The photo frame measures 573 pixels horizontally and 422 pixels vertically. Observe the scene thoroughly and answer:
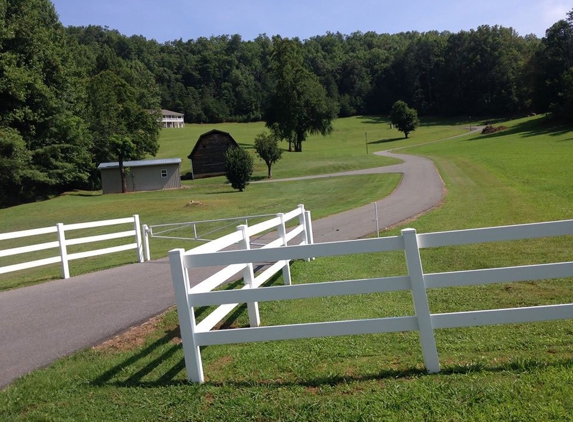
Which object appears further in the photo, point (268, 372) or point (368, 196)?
point (368, 196)

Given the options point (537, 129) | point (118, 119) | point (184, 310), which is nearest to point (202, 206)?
point (184, 310)

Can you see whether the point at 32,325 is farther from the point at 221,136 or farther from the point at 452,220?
the point at 221,136

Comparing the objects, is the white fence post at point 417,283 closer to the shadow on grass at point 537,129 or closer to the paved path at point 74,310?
the paved path at point 74,310

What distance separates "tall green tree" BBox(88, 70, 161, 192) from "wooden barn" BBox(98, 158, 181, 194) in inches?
38.8

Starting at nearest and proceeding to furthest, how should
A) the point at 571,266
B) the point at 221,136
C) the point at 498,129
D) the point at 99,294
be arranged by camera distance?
1. the point at 571,266
2. the point at 99,294
3. the point at 221,136
4. the point at 498,129

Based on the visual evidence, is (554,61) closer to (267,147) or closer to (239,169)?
(267,147)

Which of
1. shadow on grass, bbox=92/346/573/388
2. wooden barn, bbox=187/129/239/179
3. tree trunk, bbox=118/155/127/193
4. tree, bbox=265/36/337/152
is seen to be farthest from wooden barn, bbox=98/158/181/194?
shadow on grass, bbox=92/346/573/388

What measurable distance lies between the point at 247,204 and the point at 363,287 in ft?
96.8

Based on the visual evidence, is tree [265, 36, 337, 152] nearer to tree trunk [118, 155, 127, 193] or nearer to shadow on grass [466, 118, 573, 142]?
shadow on grass [466, 118, 573, 142]

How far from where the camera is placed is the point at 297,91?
80.9 meters

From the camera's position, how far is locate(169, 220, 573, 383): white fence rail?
16.2 feet

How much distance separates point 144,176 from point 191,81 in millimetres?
100491

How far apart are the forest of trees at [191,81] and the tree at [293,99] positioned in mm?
1110

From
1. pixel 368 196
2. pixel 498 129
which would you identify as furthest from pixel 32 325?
pixel 498 129
